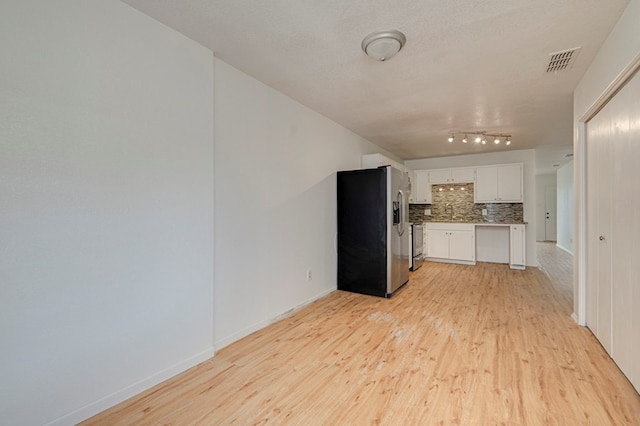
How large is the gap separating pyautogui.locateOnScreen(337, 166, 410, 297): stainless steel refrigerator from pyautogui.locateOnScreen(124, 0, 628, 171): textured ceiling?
93 centimetres

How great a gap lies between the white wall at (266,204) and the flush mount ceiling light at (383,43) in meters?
1.23

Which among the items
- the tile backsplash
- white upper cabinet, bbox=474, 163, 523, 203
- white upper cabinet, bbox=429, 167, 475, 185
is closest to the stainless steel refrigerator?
white upper cabinet, bbox=429, 167, 475, 185

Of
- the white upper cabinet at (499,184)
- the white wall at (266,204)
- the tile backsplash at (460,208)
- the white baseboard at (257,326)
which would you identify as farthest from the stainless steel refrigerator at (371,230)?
the tile backsplash at (460,208)

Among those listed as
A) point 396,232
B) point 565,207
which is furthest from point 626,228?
point 565,207

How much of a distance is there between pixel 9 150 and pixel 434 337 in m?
3.26

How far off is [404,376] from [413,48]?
252 centimetres

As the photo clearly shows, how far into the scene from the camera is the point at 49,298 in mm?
1483

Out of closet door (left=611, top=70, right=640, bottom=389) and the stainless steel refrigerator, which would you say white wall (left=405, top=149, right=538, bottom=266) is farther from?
closet door (left=611, top=70, right=640, bottom=389)

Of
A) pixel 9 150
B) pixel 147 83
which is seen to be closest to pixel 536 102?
pixel 147 83

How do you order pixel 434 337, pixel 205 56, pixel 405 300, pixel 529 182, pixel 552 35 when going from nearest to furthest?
pixel 552 35 → pixel 205 56 → pixel 434 337 → pixel 405 300 → pixel 529 182

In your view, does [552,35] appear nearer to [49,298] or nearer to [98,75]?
[98,75]

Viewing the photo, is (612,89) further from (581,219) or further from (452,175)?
(452,175)

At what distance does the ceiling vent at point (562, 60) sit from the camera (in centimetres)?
230

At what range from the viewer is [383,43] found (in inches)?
83.6
